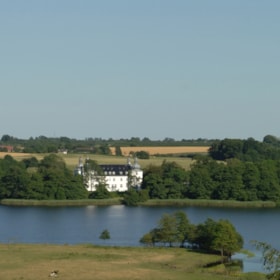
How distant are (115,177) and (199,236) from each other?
166ft

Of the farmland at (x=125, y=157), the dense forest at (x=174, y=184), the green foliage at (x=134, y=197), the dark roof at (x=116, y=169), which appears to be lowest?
the green foliage at (x=134, y=197)

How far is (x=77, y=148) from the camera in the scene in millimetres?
158125

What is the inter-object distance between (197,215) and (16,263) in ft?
110

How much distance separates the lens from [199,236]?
4900 cm

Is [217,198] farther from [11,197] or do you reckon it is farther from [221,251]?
[221,251]

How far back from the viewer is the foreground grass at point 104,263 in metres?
38.2

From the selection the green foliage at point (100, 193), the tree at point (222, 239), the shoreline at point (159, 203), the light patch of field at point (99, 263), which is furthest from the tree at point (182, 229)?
the green foliage at point (100, 193)

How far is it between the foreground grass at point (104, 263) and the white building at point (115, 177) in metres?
46.1

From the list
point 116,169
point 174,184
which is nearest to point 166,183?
point 174,184

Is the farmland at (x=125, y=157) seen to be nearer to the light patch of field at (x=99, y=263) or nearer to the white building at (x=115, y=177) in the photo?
the white building at (x=115, y=177)

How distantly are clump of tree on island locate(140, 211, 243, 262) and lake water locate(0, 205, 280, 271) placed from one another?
4.60 feet

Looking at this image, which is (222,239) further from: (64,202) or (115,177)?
(115,177)

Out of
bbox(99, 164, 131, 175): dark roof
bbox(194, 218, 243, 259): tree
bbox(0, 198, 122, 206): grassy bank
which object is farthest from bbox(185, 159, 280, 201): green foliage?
bbox(194, 218, 243, 259): tree

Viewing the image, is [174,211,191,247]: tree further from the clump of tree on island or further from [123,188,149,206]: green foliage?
[123,188,149,206]: green foliage
